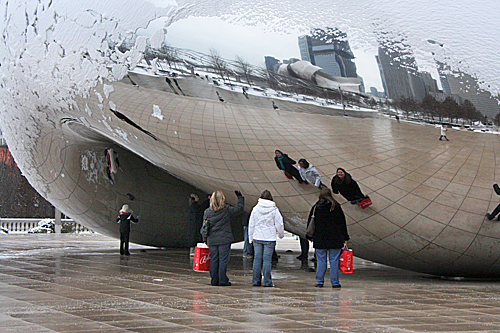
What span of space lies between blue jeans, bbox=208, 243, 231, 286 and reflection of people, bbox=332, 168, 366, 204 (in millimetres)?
1392

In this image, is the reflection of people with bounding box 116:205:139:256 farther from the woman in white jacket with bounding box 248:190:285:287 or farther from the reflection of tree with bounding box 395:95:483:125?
the reflection of tree with bounding box 395:95:483:125


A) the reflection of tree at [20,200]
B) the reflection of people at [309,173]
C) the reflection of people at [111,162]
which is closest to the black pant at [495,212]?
the reflection of people at [309,173]

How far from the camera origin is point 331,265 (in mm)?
6520

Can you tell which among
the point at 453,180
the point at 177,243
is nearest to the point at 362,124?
the point at 453,180

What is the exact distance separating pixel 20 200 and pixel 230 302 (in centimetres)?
4046

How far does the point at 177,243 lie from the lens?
1252cm

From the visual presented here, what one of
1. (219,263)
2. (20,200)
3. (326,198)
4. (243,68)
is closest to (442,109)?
(326,198)

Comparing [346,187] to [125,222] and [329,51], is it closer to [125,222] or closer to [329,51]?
[329,51]

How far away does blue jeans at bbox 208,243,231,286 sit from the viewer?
6.39 meters

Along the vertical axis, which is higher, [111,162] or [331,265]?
[111,162]

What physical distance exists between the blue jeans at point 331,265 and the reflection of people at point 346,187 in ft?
2.04

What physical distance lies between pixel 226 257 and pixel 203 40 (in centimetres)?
249

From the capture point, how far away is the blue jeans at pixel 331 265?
6434 millimetres

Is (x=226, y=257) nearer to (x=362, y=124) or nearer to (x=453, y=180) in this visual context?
(x=362, y=124)
